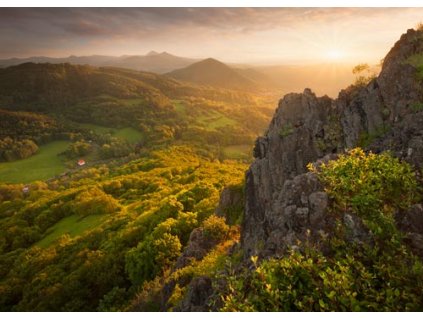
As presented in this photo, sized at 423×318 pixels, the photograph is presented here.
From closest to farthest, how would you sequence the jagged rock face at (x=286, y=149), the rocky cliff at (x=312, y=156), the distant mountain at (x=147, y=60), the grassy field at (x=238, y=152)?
the rocky cliff at (x=312, y=156), the jagged rock face at (x=286, y=149), the distant mountain at (x=147, y=60), the grassy field at (x=238, y=152)

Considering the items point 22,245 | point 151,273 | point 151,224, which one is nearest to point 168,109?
point 22,245

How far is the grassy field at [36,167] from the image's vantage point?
4134 inches

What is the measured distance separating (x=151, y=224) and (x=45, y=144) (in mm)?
112306

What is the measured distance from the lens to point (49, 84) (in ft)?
559

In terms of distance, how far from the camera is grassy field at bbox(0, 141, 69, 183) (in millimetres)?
105000

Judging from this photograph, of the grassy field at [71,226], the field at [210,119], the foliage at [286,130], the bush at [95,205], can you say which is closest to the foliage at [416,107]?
the foliage at [286,130]

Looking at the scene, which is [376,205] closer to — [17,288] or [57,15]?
[57,15]

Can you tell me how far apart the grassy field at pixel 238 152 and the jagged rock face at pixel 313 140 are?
11188 cm

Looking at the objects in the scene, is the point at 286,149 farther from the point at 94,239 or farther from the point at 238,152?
the point at 238,152

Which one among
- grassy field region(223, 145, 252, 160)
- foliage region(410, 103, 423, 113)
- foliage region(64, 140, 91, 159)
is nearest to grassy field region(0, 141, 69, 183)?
foliage region(64, 140, 91, 159)

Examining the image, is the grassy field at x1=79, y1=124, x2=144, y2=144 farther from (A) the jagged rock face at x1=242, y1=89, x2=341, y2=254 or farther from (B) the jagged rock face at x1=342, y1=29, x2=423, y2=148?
(B) the jagged rock face at x1=342, y1=29, x2=423, y2=148

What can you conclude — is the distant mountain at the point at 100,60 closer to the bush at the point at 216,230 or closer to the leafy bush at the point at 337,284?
the bush at the point at 216,230

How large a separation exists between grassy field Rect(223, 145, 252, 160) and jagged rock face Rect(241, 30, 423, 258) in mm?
111879

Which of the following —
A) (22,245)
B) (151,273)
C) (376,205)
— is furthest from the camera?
(22,245)
